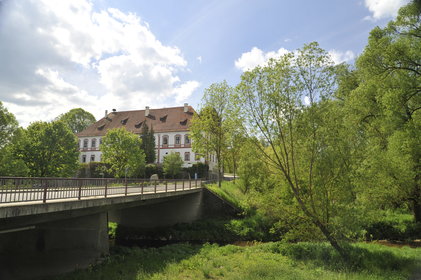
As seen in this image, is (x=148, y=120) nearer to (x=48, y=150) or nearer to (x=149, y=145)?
(x=149, y=145)

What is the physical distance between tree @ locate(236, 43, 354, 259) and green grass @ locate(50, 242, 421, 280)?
126 centimetres

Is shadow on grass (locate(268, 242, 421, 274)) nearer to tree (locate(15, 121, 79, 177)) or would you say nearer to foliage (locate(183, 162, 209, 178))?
tree (locate(15, 121, 79, 177))

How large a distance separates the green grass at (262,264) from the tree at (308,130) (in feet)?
4.13

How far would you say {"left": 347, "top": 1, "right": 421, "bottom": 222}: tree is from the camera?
14.4m

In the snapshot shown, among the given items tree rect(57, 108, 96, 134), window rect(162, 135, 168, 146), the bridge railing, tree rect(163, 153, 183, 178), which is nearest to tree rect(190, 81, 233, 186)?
tree rect(163, 153, 183, 178)

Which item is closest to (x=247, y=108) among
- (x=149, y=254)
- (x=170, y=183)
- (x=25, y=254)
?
(x=149, y=254)

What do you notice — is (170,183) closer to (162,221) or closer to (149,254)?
(162,221)

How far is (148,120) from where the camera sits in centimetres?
5872

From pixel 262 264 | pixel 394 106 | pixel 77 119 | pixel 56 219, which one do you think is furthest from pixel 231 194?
pixel 77 119

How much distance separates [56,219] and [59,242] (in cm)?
501

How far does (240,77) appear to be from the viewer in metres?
14.5

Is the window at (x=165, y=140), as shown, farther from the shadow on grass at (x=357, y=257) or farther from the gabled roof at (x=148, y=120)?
the shadow on grass at (x=357, y=257)

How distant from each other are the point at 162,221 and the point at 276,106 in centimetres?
1563

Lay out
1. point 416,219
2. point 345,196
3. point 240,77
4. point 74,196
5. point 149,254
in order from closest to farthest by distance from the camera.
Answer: point 74,196, point 345,196, point 240,77, point 149,254, point 416,219
